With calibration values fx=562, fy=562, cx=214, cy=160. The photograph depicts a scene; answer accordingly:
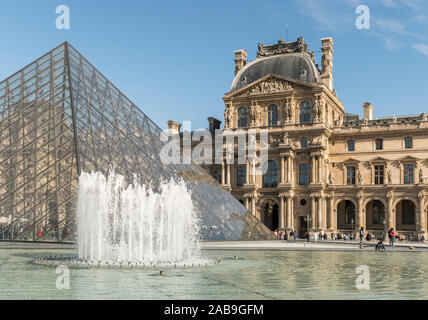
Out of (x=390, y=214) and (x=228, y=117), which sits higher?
(x=228, y=117)

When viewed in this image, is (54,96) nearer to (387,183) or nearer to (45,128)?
(45,128)

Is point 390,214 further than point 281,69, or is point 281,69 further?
point 281,69

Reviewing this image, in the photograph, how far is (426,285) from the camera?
12.6 m

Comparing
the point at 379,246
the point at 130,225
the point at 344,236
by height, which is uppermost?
the point at 130,225

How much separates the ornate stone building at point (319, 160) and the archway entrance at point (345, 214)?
0.09 metres

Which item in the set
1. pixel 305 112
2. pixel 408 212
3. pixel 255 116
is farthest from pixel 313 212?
pixel 255 116

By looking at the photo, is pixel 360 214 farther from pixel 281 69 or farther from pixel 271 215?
pixel 281 69

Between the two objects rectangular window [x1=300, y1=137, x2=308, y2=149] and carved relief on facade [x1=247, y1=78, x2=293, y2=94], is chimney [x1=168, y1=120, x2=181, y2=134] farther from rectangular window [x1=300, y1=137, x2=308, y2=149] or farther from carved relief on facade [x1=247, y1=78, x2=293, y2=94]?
rectangular window [x1=300, y1=137, x2=308, y2=149]

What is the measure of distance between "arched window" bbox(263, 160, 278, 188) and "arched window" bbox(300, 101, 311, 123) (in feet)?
15.1

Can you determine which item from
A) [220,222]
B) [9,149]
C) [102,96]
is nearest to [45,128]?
[9,149]

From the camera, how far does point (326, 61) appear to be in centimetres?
5203

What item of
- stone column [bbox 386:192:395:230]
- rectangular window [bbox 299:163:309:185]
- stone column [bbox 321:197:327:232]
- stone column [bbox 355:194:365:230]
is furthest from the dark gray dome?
stone column [bbox 386:192:395:230]

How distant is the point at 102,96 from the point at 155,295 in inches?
668

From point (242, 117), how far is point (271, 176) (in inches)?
245
